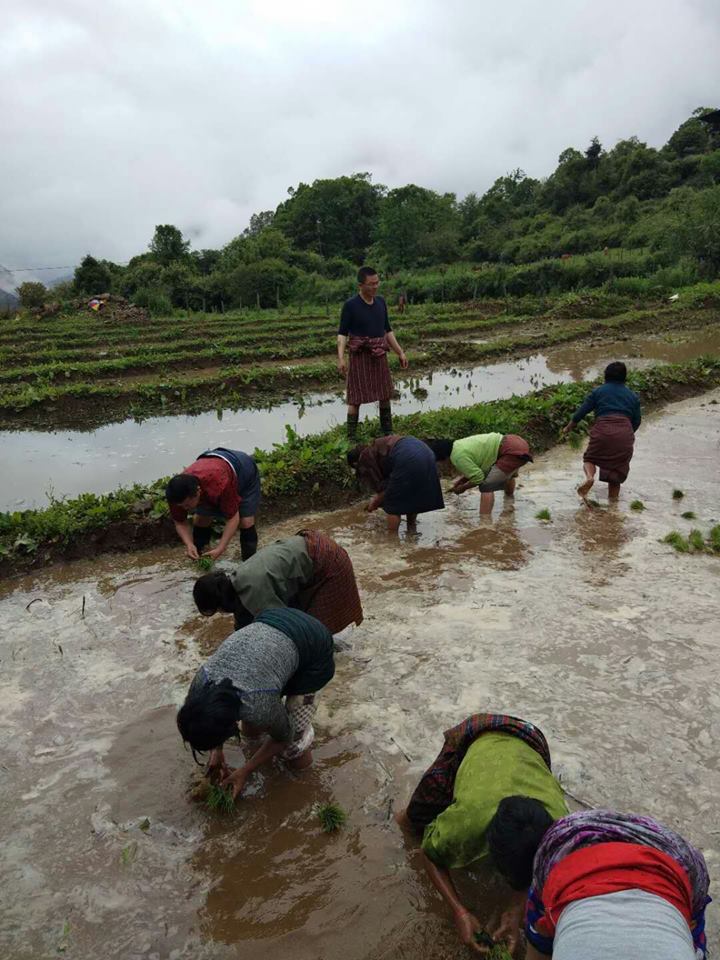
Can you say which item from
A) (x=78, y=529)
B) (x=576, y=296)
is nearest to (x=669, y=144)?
(x=576, y=296)

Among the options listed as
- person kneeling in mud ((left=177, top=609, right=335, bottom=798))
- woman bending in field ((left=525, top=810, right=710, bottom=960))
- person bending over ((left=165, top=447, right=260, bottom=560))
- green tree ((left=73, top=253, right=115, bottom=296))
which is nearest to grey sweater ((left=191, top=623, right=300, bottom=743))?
person kneeling in mud ((left=177, top=609, right=335, bottom=798))

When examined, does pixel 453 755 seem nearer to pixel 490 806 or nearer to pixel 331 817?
pixel 490 806

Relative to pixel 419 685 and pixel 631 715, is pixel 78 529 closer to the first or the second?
pixel 419 685

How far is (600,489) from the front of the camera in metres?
6.83

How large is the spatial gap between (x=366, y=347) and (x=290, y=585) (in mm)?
4173

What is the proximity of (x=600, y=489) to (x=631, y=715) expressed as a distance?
12.9 feet

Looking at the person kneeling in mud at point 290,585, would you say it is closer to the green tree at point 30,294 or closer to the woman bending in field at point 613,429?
the woman bending in field at point 613,429

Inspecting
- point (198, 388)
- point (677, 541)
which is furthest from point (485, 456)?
point (198, 388)

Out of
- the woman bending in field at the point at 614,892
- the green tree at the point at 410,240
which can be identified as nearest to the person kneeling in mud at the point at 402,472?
the woman bending in field at the point at 614,892

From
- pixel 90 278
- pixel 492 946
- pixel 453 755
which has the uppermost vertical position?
pixel 90 278

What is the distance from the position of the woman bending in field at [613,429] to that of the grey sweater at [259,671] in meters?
4.50

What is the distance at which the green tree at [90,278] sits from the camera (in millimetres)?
37656

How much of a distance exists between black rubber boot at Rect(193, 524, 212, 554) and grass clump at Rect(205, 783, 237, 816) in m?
2.45

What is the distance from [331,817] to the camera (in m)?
2.78
